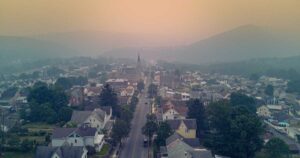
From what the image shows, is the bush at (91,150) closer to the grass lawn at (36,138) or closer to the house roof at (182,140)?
the grass lawn at (36,138)

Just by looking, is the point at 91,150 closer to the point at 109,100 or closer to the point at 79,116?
the point at 79,116

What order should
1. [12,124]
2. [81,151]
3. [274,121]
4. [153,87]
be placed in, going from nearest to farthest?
[81,151], [12,124], [274,121], [153,87]

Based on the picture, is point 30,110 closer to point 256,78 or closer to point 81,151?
point 81,151

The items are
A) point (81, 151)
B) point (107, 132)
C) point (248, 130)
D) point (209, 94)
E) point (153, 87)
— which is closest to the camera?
Answer: point (81, 151)

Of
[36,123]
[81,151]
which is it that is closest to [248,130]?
[81,151]

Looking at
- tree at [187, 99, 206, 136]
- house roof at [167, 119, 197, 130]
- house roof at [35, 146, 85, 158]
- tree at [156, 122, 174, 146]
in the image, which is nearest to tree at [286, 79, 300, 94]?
tree at [187, 99, 206, 136]

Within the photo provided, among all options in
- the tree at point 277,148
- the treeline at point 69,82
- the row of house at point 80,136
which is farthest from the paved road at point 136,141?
the treeline at point 69,82
